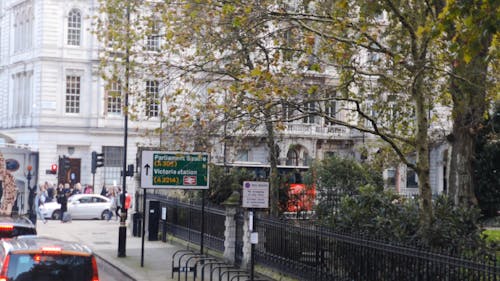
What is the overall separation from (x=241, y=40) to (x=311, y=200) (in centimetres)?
1222

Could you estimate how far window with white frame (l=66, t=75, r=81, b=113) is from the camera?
61750 mm

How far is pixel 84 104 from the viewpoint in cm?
6206

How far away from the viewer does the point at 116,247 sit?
29719mm

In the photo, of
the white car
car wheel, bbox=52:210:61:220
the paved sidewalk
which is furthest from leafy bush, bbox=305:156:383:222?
car wheel, bbox=52:210:61:220

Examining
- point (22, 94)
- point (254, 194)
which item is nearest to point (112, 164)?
point (22, 94)

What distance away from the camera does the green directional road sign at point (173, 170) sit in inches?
901

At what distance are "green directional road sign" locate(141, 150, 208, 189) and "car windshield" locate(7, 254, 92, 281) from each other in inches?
398

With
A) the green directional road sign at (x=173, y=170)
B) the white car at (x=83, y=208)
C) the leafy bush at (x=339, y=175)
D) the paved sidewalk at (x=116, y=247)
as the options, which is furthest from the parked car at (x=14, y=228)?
the white car at (x=83, y=208)

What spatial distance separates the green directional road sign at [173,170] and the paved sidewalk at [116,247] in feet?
7.77

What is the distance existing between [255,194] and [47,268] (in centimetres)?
646

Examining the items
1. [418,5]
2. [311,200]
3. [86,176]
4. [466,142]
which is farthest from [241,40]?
[86,176]

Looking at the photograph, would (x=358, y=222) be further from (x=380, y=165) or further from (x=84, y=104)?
(x=84, y=104)

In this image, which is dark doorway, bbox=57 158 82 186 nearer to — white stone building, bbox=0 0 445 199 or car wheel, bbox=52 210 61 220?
white stone building, bbox=0 0 445 199

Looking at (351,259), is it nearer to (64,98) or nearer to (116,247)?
(116,247)
